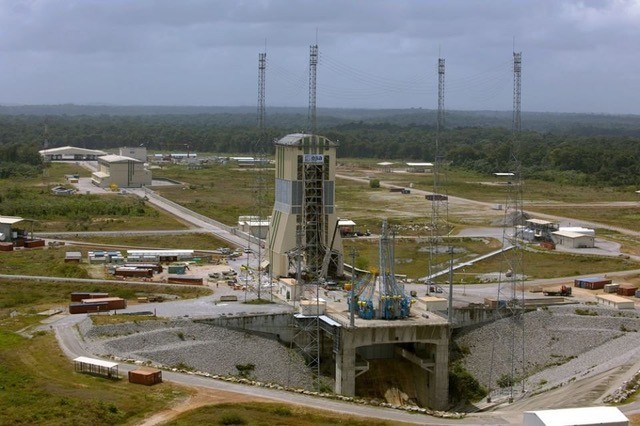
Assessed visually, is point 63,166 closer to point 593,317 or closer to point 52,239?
point 52,239

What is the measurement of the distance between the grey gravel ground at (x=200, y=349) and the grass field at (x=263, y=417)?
27.9 ft

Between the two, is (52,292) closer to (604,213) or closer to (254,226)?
(254,226)

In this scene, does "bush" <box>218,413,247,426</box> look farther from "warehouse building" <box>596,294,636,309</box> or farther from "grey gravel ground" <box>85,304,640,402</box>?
"warehouse building" <box>596,294,636,309</box>

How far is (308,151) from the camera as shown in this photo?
61750mm

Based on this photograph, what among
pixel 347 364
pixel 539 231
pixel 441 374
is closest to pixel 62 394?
pixel 347 364

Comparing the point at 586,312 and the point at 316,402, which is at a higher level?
the point at 586,312

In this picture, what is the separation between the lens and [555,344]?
54.0 metres

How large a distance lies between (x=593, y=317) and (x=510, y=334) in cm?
551

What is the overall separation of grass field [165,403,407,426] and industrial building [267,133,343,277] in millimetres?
22933

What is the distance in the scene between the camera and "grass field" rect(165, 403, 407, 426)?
37219 millimetres

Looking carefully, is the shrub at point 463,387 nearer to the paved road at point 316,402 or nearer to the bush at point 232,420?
the paved road at point 316,402

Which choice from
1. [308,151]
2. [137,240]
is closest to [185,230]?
[137,240]

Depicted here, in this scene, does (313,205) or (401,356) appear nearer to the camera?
(401,356)

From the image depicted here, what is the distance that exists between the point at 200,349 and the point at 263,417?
11575mm
